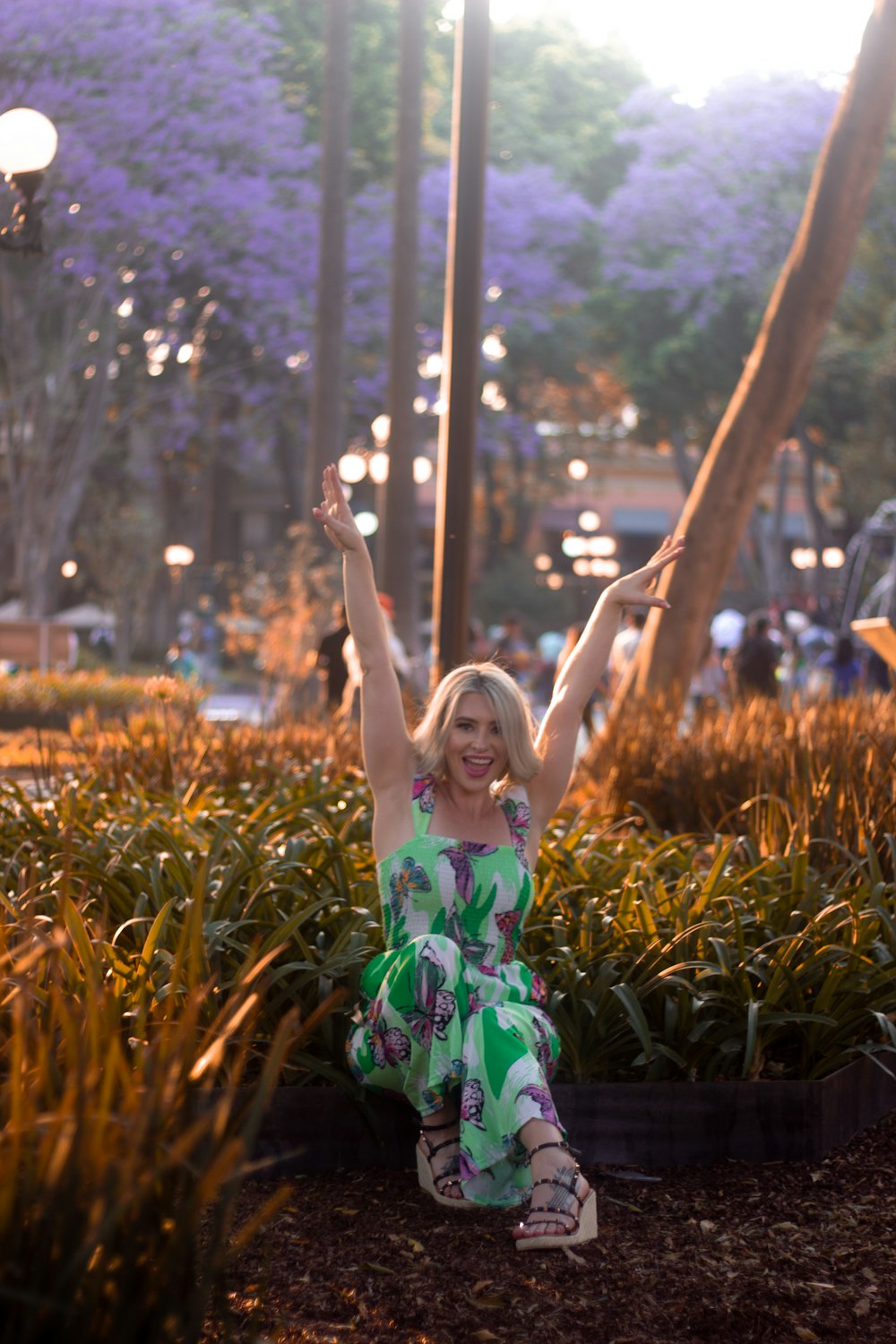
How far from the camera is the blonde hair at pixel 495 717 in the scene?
4082mm

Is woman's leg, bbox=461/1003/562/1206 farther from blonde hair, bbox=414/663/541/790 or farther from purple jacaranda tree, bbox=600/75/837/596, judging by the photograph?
purple jacaranda tree, bbox=600/75/837/596

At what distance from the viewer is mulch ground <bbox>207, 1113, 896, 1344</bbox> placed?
3135mm

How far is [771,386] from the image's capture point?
1014 cm

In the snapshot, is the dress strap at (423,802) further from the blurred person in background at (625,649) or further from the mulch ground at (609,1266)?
the blurred person in background at (625,649)

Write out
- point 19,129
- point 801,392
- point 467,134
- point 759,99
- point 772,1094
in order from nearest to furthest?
point 772,1094 → point 467,134 → point 19,129 → point 801,392 → point 759,99

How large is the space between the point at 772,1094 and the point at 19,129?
698 centimetres

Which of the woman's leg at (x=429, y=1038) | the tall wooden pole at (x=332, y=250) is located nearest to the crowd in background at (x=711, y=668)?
the woman's leg at (x=429, y=1038)

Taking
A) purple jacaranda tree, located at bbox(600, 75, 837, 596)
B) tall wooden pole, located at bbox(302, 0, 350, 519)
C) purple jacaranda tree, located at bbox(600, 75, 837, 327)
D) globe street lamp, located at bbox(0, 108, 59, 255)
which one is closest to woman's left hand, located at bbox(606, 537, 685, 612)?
globe street lamp, located at bbox(0, 108, 59, 255)

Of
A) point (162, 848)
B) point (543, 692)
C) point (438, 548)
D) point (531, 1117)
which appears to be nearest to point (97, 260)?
point (543, 692)

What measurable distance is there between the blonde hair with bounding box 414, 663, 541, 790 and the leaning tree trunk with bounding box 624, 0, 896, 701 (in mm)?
5808

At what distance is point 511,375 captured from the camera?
36.8 m

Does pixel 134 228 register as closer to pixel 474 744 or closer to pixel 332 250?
pixel 332 250

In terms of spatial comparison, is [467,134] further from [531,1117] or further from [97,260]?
[97,260]

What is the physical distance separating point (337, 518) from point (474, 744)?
2.27 ft
